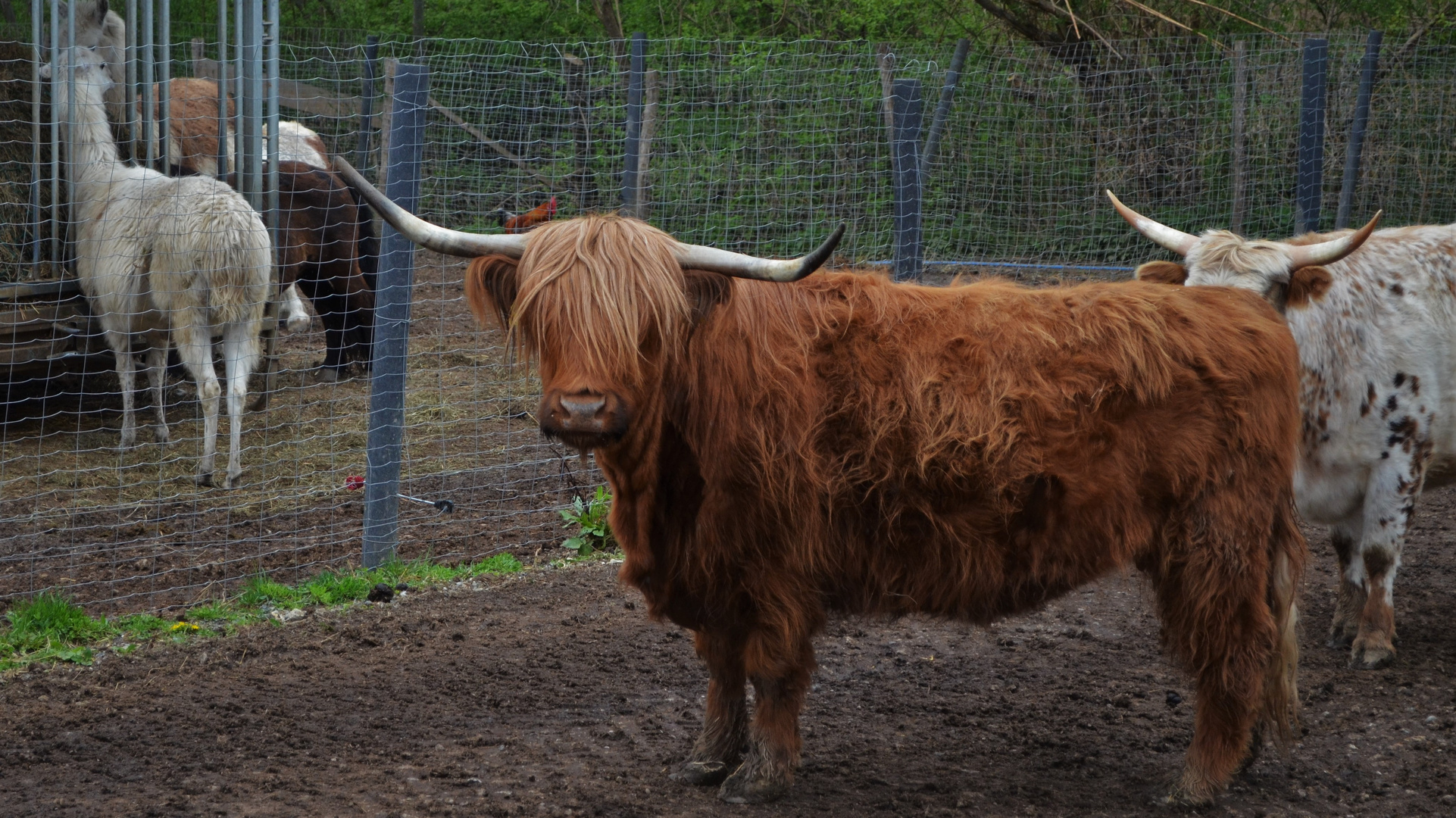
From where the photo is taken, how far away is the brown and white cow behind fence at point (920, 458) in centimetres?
326

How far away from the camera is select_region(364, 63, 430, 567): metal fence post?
5.45 meters

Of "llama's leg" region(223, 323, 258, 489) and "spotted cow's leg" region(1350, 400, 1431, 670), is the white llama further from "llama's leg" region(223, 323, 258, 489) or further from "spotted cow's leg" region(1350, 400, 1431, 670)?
"spotted cow's leg" region(1350, 400, 1431, 670)

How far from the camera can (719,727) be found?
370 centimetres

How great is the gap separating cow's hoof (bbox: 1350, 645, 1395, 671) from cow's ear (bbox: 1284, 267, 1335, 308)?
1403mm

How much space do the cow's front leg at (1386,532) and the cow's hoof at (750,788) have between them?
254 centimetres

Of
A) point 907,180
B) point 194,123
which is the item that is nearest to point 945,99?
point 907,180

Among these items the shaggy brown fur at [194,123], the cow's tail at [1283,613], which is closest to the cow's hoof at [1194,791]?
the cow's tail at [1283,613]

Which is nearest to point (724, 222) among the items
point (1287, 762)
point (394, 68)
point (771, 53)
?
point (771, 53)

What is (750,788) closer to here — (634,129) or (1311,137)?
(634,129)

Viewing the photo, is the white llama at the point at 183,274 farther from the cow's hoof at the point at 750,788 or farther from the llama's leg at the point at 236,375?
the cow's hoof at the point at 750,788

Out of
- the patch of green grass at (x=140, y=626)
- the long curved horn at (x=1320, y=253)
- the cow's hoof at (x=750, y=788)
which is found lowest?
the patch of green grass at (x=140, y=626)

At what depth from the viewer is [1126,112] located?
1034cm

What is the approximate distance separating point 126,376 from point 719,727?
5127 millimetres

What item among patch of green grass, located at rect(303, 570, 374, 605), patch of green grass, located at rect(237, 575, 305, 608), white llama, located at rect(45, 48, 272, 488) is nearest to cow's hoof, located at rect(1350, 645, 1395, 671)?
patch of green grass, located at rect(303, 570, 374, 605)
